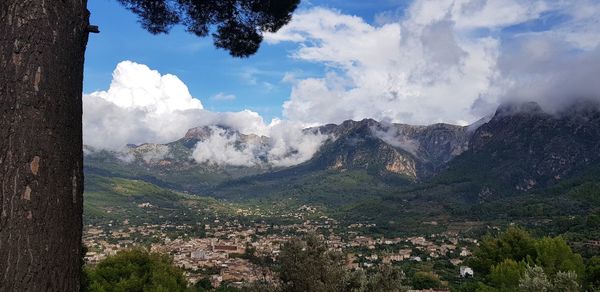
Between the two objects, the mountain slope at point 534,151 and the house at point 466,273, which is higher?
the mountain slope at point 534,151

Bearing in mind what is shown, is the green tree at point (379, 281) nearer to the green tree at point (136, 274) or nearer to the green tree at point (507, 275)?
the green tree at point (507, 275)

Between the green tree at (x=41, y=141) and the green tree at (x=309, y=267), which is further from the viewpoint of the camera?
the green tree at (x=309, y=267)

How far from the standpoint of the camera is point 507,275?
19.7 metres

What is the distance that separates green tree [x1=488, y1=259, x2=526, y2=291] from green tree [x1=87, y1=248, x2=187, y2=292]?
14.3 m

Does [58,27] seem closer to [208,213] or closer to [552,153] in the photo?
[208,213]

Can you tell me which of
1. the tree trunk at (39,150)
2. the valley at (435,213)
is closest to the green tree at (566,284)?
the tree trunk at (39,150)

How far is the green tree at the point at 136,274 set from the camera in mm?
19042

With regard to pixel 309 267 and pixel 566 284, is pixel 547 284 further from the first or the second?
pixel 309 267

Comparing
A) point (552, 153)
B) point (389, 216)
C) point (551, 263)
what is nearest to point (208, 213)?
point (389, 216)

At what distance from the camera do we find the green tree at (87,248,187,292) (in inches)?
750

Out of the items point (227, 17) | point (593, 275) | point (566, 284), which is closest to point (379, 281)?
point (566, 284)

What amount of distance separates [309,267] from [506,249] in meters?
15.7

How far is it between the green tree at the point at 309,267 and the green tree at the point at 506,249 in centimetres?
1439

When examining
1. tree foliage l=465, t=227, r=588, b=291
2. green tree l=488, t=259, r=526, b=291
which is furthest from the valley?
green tree l=488, t=259, r=526, b=291
